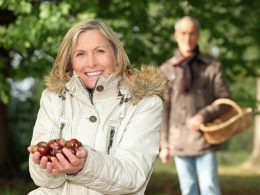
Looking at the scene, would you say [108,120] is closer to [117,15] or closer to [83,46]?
[83,46]

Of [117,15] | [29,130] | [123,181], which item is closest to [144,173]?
[123,181]

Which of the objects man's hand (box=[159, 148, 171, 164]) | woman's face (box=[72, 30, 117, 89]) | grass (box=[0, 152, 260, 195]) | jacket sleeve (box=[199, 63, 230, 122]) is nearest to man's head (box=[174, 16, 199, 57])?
jacket sleeve (box=[199, 63, 230, 122])

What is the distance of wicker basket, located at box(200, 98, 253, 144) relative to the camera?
6.54 meters

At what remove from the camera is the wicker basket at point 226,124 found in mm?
6535

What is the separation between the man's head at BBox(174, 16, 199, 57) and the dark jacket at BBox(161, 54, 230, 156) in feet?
0.50

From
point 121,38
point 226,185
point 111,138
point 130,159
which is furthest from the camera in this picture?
point 226,185

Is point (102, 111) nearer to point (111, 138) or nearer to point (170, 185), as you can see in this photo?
point (111, 138)

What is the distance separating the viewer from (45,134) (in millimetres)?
3633

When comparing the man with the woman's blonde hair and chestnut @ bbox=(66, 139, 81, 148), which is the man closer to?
the woman's blonde hair

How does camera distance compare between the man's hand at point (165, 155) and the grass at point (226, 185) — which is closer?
the man's hand at point (165, 155)

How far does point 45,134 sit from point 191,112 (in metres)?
3.23

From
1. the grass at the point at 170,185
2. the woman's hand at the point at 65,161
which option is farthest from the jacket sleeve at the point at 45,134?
the grass at the point at 170,185

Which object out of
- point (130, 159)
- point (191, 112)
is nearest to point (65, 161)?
point (130, 159)

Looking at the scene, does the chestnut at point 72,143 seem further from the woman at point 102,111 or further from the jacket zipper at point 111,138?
the jacket zipper at point 111,138
